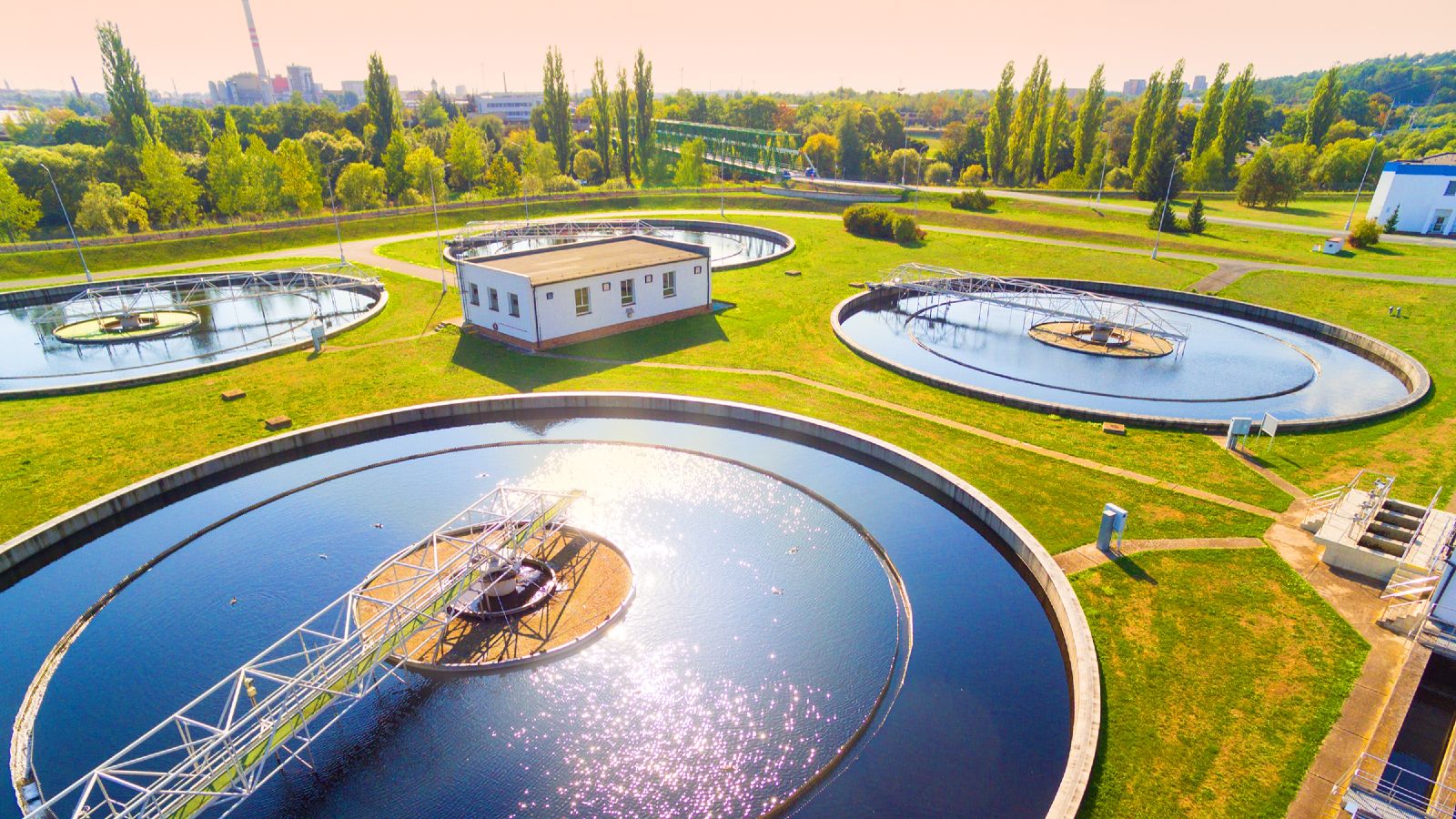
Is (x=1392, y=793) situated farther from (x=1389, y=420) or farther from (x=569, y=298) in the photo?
(x=569, y=298)

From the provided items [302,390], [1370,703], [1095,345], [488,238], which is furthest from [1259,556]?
[488,238]

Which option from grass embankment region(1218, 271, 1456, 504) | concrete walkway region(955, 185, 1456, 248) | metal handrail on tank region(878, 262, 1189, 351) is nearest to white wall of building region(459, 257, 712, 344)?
metal handrail on tank region(878, 262, 1189, 351)

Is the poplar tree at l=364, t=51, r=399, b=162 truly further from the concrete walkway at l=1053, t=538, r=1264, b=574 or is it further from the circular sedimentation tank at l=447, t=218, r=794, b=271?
the concrete walkway at l=1053, t=538, r=1264, b=574

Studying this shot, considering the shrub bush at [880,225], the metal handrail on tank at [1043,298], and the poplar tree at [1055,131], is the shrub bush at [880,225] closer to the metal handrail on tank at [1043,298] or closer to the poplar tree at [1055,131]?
the metal handrail on tank at [1043,298]

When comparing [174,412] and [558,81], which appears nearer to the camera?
[174,412]

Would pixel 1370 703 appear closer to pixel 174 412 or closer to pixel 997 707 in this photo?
pixel 997 707

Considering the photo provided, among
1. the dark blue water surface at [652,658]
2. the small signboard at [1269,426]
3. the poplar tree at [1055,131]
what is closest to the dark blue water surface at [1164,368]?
the small signboard at [1269,426]
